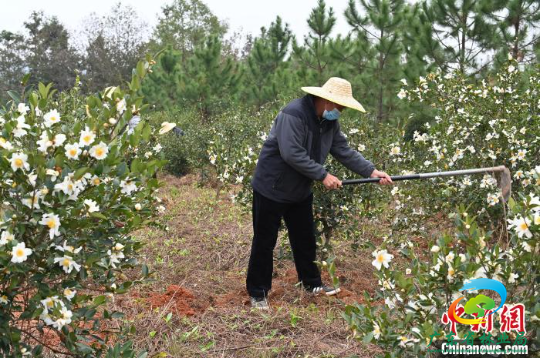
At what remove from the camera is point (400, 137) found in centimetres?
475

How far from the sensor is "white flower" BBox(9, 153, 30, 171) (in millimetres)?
1962

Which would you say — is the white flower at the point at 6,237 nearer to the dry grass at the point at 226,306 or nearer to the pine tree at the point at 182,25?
the dry grass at the point at 226,306

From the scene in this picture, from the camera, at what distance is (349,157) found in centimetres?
393

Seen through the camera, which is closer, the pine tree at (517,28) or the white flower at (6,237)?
the white flower at (6,237)

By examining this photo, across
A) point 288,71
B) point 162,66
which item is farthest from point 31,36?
point 288,71

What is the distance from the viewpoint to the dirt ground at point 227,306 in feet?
10.7

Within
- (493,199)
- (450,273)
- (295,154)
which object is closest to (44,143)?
(450,273)

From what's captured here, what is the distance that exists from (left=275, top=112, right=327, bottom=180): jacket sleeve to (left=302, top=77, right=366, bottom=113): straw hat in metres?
0.22

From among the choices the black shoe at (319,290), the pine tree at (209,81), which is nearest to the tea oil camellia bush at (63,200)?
the black shoe at (319,290)

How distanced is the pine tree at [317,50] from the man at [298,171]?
906 cm

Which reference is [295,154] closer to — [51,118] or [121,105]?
[121,105]

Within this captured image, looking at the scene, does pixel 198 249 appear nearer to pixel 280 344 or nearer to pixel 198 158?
pixel 280 344

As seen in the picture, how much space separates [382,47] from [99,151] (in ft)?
34.4

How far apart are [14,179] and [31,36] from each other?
33178 mm
